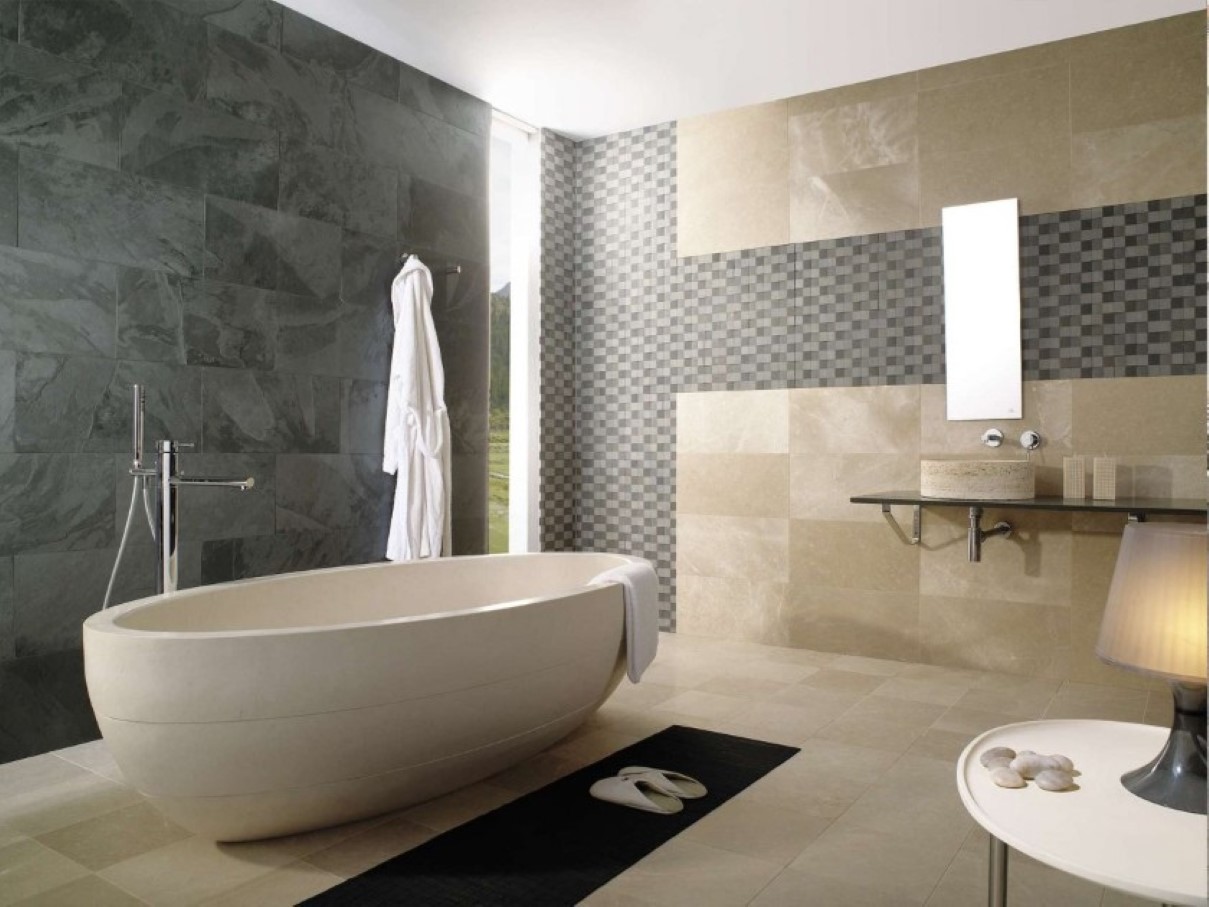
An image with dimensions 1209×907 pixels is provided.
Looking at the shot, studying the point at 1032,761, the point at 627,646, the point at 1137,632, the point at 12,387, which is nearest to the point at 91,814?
the point at 12,387

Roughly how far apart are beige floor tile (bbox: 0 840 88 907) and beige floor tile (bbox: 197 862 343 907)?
466 millimetres

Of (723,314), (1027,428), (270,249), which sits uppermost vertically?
(270,249)

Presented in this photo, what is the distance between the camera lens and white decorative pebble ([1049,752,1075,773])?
69.0 inches

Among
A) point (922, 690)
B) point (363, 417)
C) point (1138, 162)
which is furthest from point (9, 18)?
point (1138, 162)

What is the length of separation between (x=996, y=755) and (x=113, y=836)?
237cm

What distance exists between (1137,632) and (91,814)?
286 centimetres

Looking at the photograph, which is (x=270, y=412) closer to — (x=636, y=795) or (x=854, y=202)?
(x=636, y=795)

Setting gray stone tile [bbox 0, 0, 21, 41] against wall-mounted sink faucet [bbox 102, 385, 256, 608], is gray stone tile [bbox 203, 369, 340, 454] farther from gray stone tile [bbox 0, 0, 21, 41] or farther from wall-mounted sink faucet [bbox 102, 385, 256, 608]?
gray stone tile [bbox 0, 0, 21, 41]

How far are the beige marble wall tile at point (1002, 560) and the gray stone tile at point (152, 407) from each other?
3.52 m

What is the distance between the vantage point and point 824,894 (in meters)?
2.32

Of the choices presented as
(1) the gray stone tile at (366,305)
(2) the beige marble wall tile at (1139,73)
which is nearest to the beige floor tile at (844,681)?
(1) the gray stone tile at (366,305)

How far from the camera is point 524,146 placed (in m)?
5.79

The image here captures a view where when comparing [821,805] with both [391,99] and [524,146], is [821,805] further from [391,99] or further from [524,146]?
[524,146]

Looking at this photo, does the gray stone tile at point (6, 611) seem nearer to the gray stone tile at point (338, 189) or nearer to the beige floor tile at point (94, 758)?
the beige floor tile at point (94, 758)
